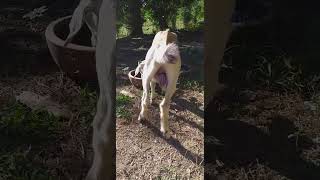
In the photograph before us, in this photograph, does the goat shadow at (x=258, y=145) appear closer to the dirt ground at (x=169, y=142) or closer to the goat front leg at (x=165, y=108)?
the dirt ground at (x=169, y=142)

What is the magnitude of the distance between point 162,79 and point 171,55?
0.59ft

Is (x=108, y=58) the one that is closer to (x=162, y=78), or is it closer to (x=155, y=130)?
(x=162, y=78)

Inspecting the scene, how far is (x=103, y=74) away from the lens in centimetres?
318

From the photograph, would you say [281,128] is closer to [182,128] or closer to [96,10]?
[182,128]

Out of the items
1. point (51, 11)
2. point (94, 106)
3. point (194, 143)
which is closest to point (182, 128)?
point (194, 143)

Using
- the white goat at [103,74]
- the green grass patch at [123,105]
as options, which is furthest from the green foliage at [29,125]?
the green grass patch at [123,105]

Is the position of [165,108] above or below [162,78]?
below

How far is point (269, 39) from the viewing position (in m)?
3.04

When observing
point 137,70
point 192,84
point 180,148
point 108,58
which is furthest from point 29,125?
point 192,84

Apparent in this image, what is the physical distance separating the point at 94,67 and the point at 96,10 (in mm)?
392

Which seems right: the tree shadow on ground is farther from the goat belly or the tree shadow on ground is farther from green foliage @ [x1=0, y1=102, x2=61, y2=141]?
green foliage @ [x1=0, y1=102, x2=61, y2=141]

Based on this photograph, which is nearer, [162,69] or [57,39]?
[162,69]

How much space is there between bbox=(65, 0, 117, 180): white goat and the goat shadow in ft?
2.23

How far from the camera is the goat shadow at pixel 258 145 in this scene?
3.06 m
